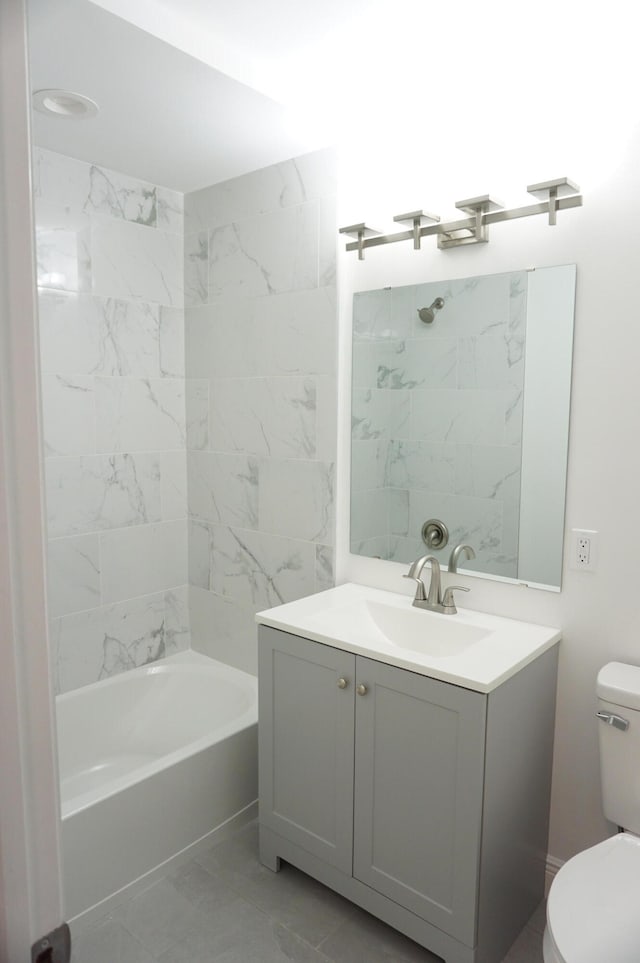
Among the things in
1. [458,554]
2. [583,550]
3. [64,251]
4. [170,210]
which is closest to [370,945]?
[458,554]

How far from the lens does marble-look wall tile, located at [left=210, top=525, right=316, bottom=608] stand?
2664 mm

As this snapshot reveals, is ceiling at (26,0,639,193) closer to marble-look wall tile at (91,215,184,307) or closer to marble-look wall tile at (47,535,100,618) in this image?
marble-look wall tile at (91,215,184,307)

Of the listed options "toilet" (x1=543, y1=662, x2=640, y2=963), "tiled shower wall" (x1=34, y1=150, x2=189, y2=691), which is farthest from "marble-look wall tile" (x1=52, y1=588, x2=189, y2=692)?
"toilet" (x1=543, y1=662, x2=640, y2=963)

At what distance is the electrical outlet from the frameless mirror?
0.14 feet

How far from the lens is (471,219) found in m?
2.02

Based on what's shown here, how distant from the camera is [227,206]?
2.79 meters

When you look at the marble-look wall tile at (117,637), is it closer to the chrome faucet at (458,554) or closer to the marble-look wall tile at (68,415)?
the marble-look wall tile at (68,415)

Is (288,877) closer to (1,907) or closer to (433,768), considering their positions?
(433,768)

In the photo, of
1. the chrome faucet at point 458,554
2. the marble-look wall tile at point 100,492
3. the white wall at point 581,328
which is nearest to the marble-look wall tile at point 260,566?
the marble-look wall tile at point 100,492

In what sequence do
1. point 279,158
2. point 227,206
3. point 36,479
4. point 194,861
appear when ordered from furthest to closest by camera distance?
point 227,206 → point 279,158 → point 194,861 → point 36,479

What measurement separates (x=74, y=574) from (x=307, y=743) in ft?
4.11

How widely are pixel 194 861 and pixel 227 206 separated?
2.54 m

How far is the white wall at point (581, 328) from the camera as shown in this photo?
6.03 feet

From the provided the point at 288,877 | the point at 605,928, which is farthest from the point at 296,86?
the point at 288,877
